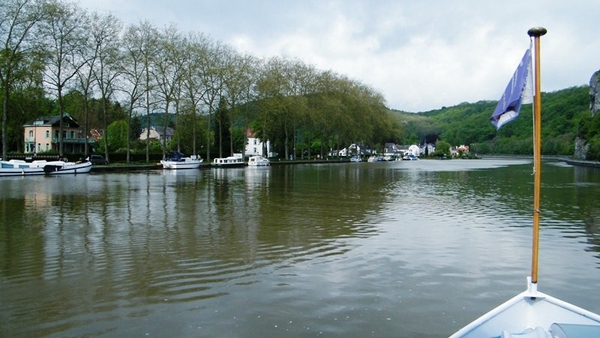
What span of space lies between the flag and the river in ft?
8.65

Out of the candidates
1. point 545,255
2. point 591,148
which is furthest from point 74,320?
point 591,148

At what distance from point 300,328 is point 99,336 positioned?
7.74 ft

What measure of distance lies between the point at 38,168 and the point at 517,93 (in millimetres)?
45920

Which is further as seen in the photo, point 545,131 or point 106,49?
point 545,131

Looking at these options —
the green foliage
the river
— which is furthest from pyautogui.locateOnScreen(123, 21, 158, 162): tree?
the green foliage

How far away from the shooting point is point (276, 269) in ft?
30.6

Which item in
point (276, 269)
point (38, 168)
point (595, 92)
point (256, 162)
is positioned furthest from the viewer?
point (595, 92)

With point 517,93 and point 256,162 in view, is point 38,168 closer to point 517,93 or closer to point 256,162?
point 256,162

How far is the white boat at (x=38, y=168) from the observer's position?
42094mm

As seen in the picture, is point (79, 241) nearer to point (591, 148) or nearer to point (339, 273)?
point (339, 273)

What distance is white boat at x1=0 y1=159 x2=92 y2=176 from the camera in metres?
42.1

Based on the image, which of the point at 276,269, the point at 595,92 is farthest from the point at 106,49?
the point at 595,92

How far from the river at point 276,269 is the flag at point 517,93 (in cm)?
264

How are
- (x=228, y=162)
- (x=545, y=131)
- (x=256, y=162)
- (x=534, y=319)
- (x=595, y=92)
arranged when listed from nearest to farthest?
(x=534, y=319) → (x=228, y=162) → (x=256, y=162) → (x=595, y=92) → (x=545, y=131)
